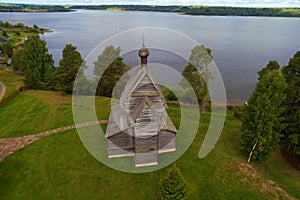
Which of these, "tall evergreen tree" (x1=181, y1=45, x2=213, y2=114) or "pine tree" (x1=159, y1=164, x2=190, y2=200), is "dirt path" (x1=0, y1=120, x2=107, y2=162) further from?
"pine tree" (x1=159, y1=164, x2=190, y2=200)

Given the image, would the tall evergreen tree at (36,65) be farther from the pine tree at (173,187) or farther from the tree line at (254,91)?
the pine tree at (173,187)

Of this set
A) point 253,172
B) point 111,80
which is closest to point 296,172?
point 253,172

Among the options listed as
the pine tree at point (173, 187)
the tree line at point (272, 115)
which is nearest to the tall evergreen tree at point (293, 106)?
the tree line at point (272, 115)

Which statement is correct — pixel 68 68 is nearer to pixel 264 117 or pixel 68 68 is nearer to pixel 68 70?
pixel 68 70

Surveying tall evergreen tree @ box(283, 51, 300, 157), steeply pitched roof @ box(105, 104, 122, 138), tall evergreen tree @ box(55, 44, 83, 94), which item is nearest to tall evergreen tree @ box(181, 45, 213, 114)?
tall evergreen tree @ box(283, 51, 300, 157)

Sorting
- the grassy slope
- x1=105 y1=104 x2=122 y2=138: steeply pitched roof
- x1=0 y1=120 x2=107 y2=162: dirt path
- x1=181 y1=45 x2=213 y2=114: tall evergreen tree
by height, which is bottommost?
the grassy slope

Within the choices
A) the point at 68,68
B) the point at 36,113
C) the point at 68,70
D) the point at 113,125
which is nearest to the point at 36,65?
the point at 68,68
